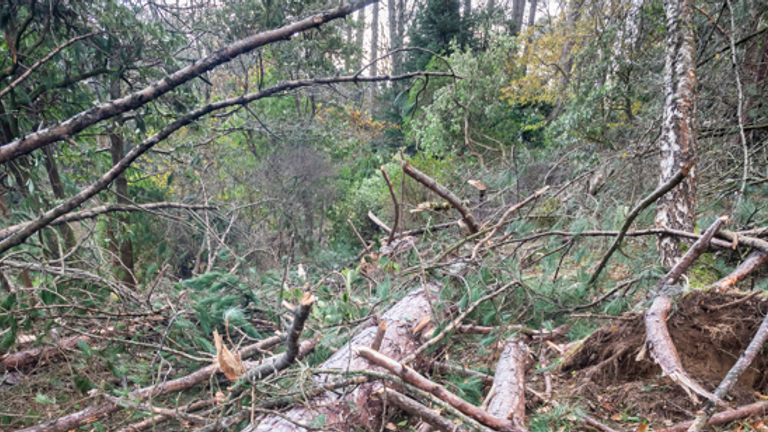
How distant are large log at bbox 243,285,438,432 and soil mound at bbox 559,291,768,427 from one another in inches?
38.2

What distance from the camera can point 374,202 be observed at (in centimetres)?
817

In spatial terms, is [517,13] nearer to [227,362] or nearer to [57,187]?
[57,187]

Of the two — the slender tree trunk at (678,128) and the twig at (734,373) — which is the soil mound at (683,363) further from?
the slender tree trunk at (678,128)

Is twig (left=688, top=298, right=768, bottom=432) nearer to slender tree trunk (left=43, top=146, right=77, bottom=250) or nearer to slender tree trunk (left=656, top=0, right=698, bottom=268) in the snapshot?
slender tree trunk (left=656, top=0, right=698, bottom=268)

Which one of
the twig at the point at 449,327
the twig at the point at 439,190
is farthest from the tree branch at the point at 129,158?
the twig at the point at 449,327

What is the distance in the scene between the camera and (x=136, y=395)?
7.43ft

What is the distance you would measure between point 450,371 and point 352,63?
26.7ft

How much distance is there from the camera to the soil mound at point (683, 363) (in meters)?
1.65

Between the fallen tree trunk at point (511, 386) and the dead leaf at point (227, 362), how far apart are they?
46.4 inches

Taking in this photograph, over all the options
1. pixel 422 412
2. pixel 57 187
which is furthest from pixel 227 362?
pixel 57 187

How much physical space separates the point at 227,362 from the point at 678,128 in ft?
10.6

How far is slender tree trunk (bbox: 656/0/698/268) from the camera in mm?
2719

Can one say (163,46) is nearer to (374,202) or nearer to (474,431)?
(474,431)

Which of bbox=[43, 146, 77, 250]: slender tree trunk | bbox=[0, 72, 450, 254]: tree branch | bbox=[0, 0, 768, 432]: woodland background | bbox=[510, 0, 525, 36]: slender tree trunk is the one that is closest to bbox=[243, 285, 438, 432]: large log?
bbox=[0, 0, 768, 432]: woodland background
